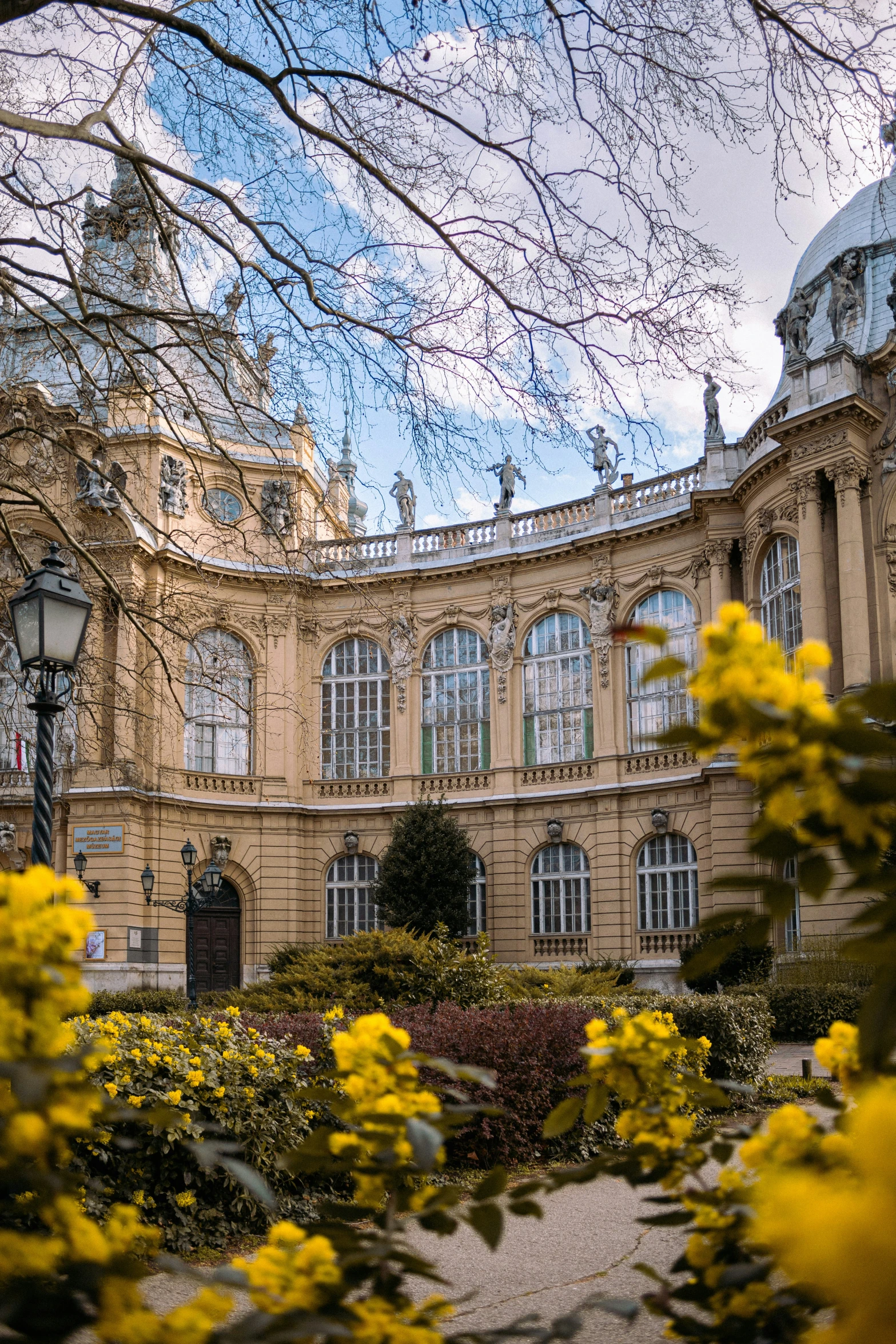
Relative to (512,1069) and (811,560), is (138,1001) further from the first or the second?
(512,1069)

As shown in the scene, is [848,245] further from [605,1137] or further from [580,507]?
[605,1137]

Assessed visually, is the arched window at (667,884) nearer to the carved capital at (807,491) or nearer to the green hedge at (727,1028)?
the carved capital at (807,491)

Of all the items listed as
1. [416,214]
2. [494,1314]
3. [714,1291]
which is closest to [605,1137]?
[494,1314]

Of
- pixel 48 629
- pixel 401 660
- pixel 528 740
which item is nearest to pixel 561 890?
pixel 528 740

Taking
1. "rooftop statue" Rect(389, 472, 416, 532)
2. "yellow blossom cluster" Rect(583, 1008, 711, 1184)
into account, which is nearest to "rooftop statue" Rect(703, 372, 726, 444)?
"rooftop statue" Rect(389, 472, 416, 532)

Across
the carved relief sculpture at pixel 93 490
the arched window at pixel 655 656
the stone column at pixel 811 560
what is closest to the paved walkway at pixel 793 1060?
the stone column at pixel 811 560

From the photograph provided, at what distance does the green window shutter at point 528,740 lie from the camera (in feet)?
106

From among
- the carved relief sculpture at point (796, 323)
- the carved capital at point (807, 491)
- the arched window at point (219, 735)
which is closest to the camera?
the carved capital at point (807, 491)

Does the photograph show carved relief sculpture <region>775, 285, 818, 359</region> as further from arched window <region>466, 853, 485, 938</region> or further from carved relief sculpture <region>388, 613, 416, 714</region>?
arched window <region>466, 853, 485, 938</region>

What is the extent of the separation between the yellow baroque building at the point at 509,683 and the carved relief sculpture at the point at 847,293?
6cm

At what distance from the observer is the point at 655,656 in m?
30.5

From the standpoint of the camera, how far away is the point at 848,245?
28875mm

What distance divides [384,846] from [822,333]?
17.4 m

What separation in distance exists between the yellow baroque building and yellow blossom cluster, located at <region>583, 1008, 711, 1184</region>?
2256 cm
